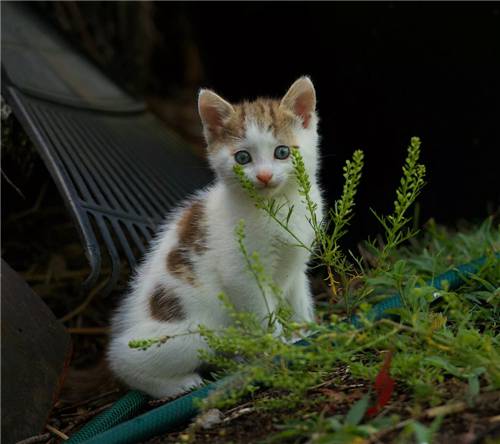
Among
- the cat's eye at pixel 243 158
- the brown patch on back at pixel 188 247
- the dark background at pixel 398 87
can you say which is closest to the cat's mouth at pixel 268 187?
the cat's eye at pixel 243 158

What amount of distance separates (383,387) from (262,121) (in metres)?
0.97

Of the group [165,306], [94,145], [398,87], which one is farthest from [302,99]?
[398,87]

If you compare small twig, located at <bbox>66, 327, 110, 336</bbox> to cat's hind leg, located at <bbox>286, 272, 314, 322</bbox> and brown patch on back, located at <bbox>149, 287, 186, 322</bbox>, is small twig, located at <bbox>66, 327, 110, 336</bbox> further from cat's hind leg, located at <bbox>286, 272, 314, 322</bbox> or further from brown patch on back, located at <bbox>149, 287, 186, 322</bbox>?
cat's hind leg, located at <bbox>286, 272, 314, 322</bbox>

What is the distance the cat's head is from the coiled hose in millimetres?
517

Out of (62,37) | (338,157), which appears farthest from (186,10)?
(338,157)

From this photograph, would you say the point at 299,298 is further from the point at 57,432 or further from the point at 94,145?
the point at 94,145

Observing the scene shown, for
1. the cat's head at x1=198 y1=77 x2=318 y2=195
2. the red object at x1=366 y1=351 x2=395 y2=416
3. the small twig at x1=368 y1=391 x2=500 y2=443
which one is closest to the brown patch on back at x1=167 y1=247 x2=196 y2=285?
the cat's head at x1=198 y1=77 x2=318 y2=195

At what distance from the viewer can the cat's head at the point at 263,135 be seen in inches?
88.7

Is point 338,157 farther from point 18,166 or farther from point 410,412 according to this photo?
point 410,412

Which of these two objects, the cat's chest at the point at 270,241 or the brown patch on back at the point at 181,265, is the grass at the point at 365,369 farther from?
the brown patch on back at the point at 181,265

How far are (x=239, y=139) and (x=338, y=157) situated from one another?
1.85 metres

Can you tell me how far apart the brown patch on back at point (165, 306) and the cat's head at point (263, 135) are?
0.42m

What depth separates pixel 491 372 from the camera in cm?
168

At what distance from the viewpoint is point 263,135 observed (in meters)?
2.26
